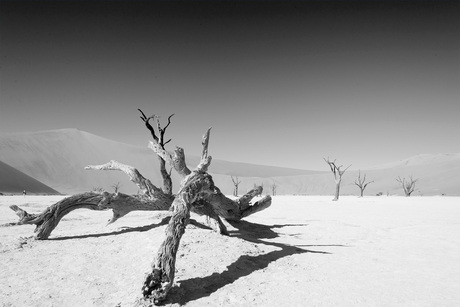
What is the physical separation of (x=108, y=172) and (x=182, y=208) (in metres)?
73.1

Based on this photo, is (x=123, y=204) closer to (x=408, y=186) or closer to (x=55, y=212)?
(x=55, y=212)

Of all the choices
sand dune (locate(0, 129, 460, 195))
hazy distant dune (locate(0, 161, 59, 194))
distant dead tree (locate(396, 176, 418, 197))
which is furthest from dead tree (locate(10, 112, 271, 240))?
sand dune (locate(0, 129, 460, 195))

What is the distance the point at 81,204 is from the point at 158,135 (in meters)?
3.56

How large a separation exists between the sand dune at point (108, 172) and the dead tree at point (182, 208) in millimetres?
49082

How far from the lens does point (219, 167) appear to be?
11662cm

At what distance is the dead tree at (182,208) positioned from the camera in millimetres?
2803

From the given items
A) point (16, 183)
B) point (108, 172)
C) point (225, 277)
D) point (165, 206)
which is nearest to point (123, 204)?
point (165, 206)

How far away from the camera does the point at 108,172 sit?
69875mm

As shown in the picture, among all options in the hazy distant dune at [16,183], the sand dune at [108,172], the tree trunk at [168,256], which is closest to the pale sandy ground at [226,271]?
the tree trunk at [168,256]

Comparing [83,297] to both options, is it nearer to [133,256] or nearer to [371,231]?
[133,256]

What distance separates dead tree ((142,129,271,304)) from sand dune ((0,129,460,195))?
49.1 metres

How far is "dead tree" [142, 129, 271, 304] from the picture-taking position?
9.20ft

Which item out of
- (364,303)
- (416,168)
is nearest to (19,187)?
(364,303)

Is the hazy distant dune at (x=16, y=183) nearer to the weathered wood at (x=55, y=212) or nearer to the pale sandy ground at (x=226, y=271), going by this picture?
the weathered wood at (x=55, y=212)
